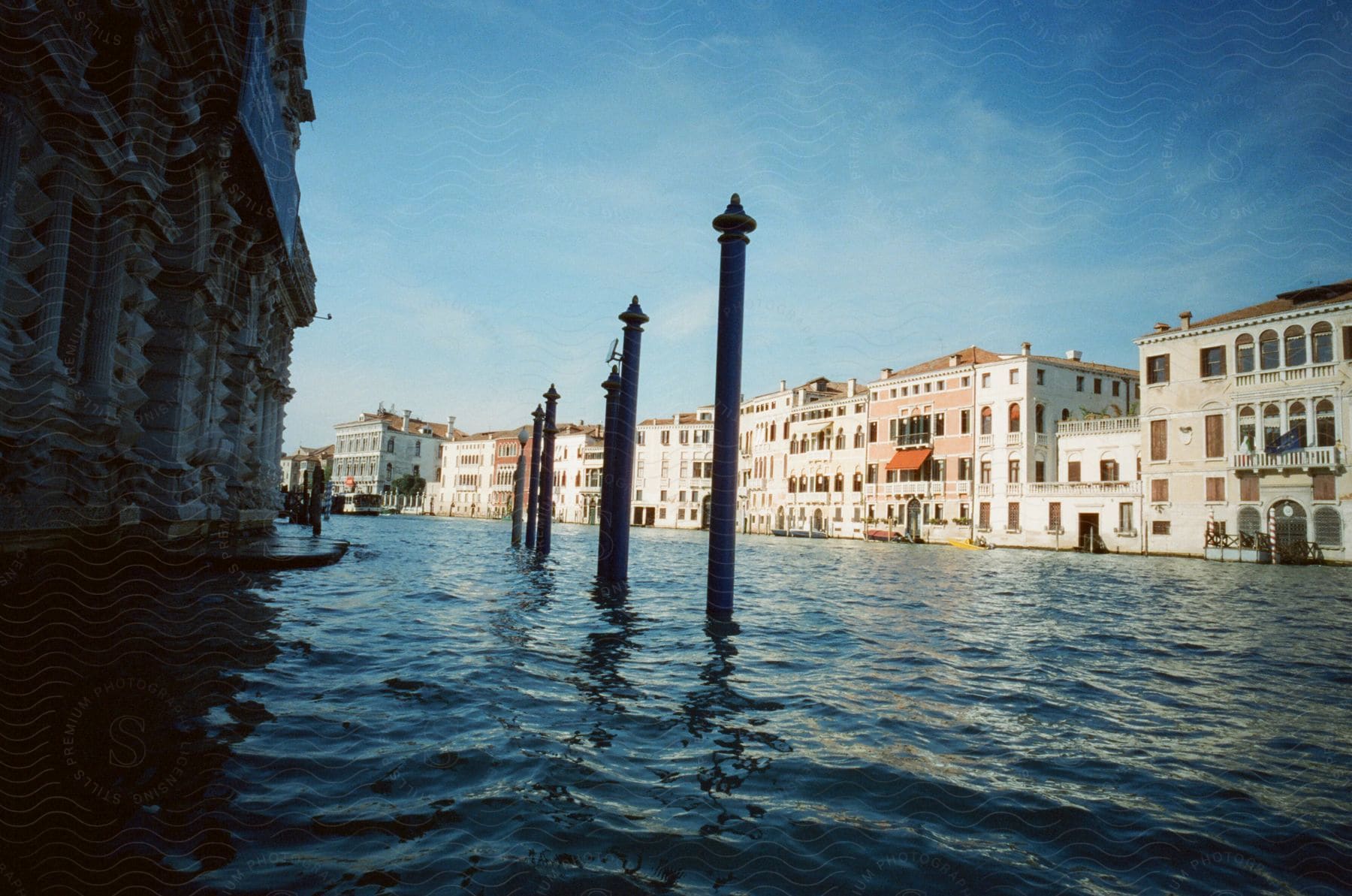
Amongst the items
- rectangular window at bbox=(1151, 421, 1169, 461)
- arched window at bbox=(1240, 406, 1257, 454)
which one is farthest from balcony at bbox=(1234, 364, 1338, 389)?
rectangular window at bbox=(1151, 421, 1169, 461)

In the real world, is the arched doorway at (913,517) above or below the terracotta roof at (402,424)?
below

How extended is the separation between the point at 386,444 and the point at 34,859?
103217 millimetres

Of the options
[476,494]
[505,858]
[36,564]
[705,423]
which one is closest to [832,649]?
[505,858]

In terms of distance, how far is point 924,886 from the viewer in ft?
8.29

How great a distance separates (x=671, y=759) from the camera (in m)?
3.68

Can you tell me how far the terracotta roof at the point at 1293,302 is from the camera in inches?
1252

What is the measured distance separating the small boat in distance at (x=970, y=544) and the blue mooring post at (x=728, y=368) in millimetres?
40752

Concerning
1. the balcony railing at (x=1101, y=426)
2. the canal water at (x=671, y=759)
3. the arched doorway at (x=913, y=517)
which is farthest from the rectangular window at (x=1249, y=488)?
the canal water at (x=671, y=759)

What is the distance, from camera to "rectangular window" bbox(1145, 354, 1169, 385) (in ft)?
124

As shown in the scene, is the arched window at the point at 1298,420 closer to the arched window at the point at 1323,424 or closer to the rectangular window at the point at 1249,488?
the arched window at the point at 1323,424

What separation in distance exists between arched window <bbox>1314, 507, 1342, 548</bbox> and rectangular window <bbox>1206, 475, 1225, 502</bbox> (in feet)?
12.5

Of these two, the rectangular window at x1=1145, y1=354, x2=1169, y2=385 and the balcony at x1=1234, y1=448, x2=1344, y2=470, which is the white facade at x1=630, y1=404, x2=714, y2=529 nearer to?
the rectangular window at x1=1145, y1=354, x2=1169, y2=385

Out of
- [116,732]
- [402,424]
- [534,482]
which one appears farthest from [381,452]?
[116,732]

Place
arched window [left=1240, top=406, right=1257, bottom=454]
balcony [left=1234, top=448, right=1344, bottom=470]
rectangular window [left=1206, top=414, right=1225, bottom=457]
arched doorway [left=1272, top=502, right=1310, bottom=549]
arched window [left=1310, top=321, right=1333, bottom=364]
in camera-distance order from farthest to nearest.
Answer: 1. rectangular window [left=1206, top=414, right=1225, bottom=457]
2. arched window [left=1240, top=406, right=1257, bottom=454]
3. arched doorway [left=1272, top=502, right=1310, bottom=549]
4. arched window [left=1310, top=321, right=1333, bottom=364]
5. balcony [left=1234, top=448, right=1344, bottom=470]
